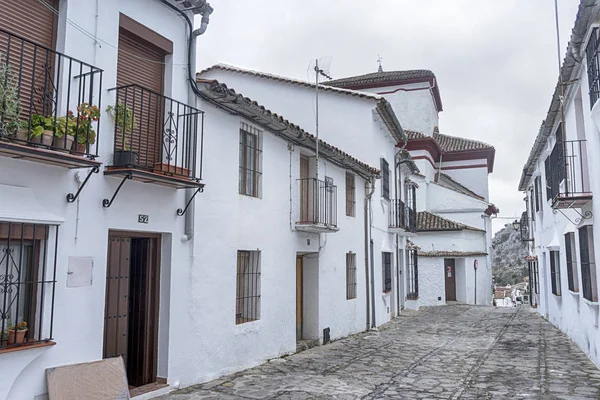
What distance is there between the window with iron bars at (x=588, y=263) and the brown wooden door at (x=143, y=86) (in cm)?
757

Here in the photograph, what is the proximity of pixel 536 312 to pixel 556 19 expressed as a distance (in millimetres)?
15105

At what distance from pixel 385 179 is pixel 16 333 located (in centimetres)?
1333

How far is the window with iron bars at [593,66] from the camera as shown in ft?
24.6

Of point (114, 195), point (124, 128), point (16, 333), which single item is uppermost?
point (124, 128)

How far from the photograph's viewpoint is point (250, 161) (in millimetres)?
9250

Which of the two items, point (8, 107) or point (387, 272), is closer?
point (8, 107)

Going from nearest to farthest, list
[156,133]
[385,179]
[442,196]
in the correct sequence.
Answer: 1. [156,133]
2. [385,179]
3. [442,196]

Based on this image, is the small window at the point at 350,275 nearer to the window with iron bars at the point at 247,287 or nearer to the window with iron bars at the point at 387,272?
the window with iron bars at the point at 387,272

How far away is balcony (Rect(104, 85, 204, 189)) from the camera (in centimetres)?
600

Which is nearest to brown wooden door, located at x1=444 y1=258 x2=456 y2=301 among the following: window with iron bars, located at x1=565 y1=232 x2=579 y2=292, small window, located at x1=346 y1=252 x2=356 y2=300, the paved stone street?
the paved stone street

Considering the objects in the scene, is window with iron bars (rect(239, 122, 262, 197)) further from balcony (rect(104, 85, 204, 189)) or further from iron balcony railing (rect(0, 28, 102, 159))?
iron balcony railing (rect(0, 28, 102, 159))

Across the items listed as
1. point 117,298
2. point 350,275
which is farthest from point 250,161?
point 350,275

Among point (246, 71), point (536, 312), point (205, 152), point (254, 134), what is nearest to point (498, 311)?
point (536, 312)

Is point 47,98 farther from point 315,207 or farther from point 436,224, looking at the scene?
point 436,224
